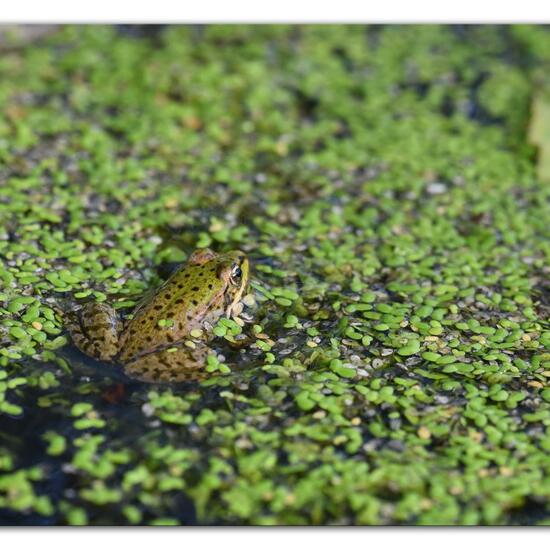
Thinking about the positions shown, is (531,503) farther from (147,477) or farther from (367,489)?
(147,477)

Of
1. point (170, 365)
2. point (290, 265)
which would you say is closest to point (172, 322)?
point (170, 365)

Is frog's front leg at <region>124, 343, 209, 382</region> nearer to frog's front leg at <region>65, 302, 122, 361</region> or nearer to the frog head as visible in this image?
frog's front leg at <region>65, 302, 122, 361</region>

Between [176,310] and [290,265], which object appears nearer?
[176,310]

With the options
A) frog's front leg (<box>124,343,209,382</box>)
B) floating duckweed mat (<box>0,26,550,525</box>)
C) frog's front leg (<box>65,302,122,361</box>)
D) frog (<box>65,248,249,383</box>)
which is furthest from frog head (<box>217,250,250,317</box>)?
frog's front leg (<box>65,302,122,361</box>)

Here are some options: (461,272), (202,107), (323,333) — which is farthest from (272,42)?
(323,333)

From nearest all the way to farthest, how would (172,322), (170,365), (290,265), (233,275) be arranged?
(170,365)
(172,322)
(233,275)
(290,265)

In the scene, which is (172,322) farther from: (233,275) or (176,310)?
(233,275)
